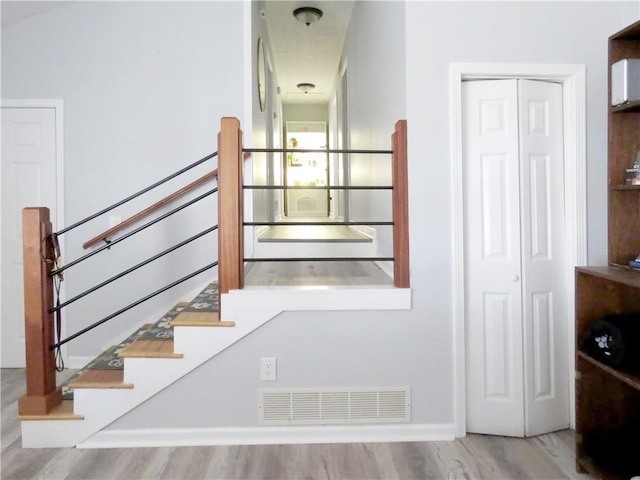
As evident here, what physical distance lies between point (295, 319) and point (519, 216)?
127 cm

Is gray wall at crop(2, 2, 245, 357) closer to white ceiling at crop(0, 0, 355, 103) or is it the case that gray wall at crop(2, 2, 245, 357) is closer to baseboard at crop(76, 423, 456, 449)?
white ceiling at crop(0, 0, 355, 103)

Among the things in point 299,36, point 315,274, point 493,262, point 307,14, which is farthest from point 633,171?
point 299,36

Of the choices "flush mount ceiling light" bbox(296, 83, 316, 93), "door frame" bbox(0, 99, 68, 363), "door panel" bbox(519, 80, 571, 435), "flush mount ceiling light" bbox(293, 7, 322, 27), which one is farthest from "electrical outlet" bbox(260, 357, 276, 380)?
"flush mount ceiling light" bbox(296, 83, 316, 93)

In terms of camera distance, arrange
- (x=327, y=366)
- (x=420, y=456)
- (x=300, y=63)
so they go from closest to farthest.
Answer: (x=420, y=456) → (x=327, y=366) → (x=300, y=63)

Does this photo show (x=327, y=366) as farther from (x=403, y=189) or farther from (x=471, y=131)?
(x=471, y=131)

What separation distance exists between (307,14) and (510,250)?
305cm

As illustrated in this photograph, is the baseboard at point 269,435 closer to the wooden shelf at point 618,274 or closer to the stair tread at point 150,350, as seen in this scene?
the stair tread at point 150,350

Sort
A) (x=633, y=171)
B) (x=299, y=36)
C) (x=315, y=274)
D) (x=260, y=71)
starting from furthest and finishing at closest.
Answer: (x=299, y=36) < (x=260, y=71) < (x=315, y=274) < (x=633, y=171)

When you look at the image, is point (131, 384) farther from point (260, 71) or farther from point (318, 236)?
point (260, 71)

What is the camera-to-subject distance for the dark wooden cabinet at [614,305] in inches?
74.3

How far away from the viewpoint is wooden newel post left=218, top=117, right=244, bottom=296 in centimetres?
211

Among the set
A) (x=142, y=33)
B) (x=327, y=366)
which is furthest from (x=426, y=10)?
(x=142, y=33)

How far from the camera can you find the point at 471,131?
2.22 m

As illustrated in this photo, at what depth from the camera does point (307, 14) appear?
4031 mm
